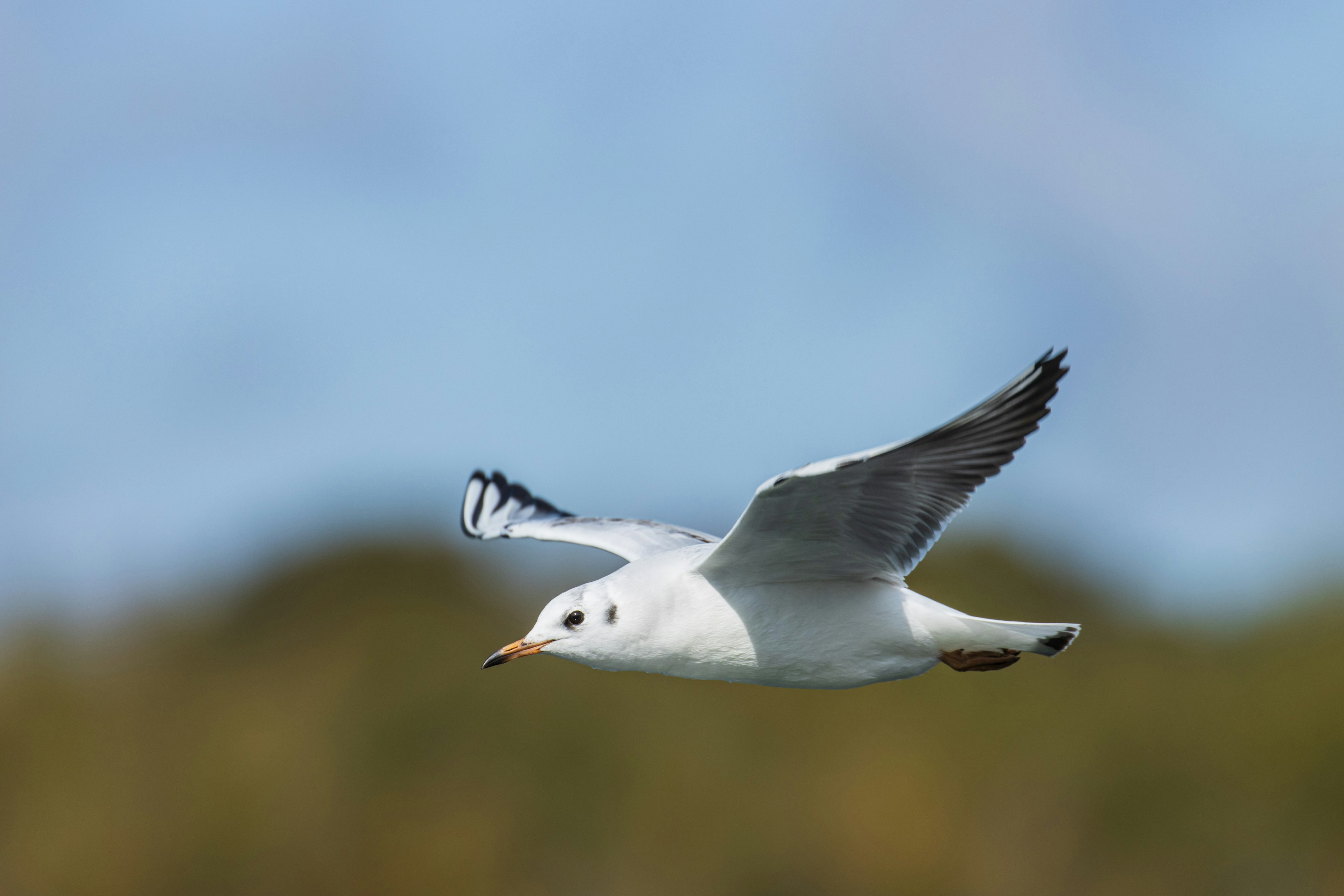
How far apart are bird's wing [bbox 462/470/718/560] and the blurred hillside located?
31.7ft

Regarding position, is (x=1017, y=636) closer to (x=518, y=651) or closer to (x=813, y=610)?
(x=813, y=610)

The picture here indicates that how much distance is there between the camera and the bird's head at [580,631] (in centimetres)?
560

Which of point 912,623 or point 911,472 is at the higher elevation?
point 911,472

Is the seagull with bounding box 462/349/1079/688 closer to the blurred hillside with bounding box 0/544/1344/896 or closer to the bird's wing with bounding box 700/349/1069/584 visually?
the bird's wing with bounding box 700/349/1069/584

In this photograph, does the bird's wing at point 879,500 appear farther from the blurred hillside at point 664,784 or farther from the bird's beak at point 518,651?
the blurred hillside at point 664,784

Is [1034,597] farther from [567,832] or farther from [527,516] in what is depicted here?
[527,516]

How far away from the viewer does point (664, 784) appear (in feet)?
60.1

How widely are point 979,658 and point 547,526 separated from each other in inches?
147

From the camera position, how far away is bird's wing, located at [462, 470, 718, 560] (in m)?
7.70

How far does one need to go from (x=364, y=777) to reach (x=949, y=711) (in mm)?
9579

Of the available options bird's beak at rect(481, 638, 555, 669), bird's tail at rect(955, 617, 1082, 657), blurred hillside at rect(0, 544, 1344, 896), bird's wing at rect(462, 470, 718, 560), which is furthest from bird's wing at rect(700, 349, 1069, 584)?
blurred hillside at rect(0, 544, 1344, 896)

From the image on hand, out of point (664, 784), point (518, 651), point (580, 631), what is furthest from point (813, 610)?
point (664, 784)

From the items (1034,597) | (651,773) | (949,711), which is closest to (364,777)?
(651,773)

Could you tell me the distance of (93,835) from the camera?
19.7 meters
